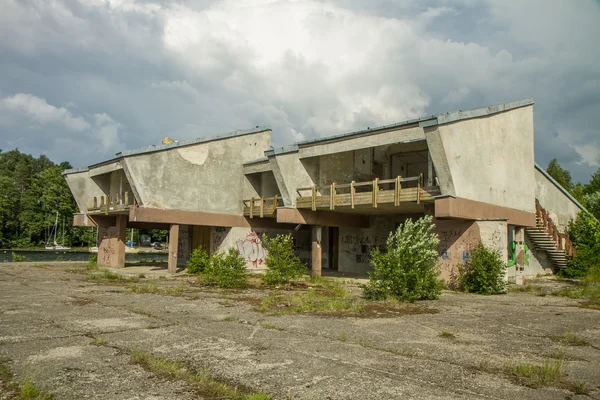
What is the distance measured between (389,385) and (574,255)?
26.2 m

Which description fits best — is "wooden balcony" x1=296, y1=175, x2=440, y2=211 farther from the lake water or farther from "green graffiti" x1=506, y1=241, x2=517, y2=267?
the lake water

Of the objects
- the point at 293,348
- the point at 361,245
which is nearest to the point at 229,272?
the point at 293,348

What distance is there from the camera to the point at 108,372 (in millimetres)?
6297

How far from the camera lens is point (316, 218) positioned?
25422mm

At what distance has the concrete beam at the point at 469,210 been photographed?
59.5 feet

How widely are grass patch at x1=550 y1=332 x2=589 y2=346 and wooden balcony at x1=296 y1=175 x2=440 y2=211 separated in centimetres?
1075

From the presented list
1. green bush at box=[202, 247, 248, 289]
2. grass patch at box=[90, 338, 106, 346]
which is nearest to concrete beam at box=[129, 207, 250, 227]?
green bush at box=[202, 247, 248, 289]

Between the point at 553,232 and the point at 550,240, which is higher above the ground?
the point at 553,232

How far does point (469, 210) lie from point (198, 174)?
50.7 feet

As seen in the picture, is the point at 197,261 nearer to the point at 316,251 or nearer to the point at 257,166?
the point at 316,251

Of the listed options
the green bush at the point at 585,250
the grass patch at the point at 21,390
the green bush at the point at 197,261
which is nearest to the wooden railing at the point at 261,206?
the green bush at the point at 197,261

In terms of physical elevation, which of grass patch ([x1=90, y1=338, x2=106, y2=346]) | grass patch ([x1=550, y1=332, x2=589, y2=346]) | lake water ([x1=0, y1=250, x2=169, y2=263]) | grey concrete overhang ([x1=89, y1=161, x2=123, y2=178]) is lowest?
lake water ([x1=0, y1=250, x2=169, y2=263])

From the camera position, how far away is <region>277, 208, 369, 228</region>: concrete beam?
81.5 ft

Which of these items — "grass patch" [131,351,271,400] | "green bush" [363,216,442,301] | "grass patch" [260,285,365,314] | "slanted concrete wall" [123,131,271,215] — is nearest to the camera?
"grass patch" [131,351,271,400]
